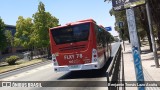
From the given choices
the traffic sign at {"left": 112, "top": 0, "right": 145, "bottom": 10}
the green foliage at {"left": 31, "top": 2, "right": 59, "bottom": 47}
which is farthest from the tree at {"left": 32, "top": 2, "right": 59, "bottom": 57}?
the traffic sign at {"left": 112, "top": 0, "right": 145, "bottom": 10}

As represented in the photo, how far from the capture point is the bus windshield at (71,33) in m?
15.6

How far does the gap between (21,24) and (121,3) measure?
6790 cm

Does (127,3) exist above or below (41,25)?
below

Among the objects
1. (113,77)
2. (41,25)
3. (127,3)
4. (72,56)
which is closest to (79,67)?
(72,56)

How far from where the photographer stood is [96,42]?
15.9 metres

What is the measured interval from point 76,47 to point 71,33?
85 cm

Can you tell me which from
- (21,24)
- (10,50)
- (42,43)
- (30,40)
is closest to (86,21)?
(42,43)

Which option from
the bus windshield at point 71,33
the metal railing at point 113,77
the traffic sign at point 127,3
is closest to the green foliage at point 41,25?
the bus windshield at point 71,33

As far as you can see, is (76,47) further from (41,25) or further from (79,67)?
(41,25)

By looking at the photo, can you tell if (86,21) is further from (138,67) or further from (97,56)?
(138,67)

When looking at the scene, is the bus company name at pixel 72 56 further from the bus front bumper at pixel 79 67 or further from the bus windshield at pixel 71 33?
the bus windshield at pixel 71 33

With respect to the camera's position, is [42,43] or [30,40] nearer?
[42,43]

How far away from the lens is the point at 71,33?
1587 cm

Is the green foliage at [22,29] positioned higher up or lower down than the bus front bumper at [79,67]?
higher up
